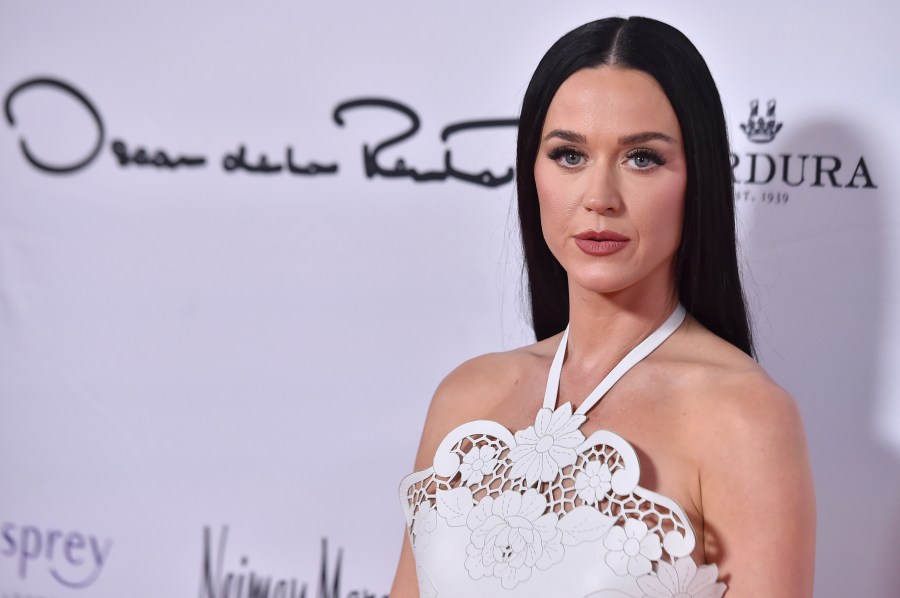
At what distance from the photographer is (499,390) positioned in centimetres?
151

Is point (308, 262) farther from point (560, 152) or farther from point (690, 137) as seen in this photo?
point (690, 137)

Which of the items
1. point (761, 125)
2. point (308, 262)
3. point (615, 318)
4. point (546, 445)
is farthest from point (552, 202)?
point (308, 262)

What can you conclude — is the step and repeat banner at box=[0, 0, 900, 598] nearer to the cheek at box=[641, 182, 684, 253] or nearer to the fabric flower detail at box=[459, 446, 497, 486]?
the cheek at box=[641, 182, 684, 253]

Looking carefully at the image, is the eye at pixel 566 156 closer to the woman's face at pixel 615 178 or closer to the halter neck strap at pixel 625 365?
the woman's face at pixel 615 178

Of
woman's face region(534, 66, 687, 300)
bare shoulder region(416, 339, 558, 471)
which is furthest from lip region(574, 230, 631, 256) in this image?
bare shoulder region(416, 339, 558, 471)

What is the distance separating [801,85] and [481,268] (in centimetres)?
61

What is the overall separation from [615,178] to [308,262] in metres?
0.87

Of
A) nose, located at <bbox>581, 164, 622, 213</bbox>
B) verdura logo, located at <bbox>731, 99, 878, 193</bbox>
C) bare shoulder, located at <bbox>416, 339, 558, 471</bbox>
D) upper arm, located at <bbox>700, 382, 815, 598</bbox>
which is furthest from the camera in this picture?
verdura logo, located at <bbox>731, 99, 878, 193</bbox>

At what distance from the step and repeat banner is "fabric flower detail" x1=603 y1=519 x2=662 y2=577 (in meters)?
0.62

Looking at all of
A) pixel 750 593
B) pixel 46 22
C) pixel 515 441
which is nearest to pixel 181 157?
pixel 46 22

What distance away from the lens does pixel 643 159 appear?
4.32 feet

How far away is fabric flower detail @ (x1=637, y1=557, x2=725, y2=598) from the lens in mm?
1191

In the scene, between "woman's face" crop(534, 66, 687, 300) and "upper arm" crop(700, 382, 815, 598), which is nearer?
"upper arm" crop(700, 382, 815, 598)

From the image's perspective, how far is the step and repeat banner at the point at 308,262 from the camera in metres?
1.71
